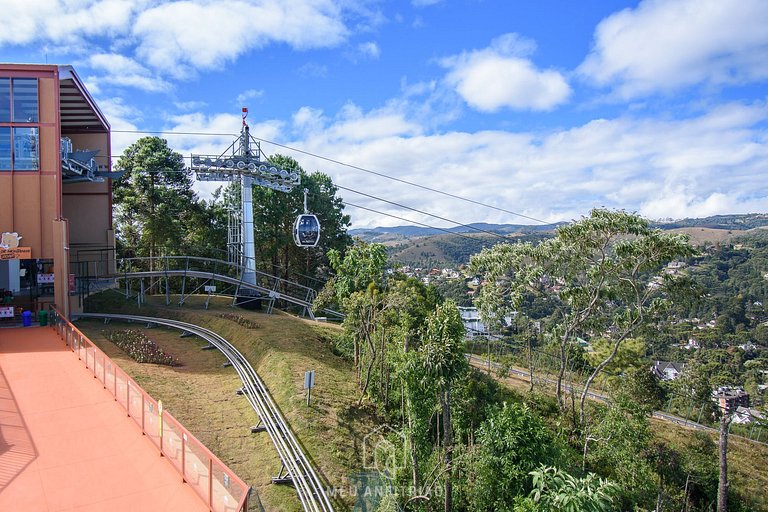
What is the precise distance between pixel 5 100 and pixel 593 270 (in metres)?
26.5

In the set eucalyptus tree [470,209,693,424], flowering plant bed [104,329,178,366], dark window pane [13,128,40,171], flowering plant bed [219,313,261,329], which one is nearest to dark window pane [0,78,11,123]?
dark window pane [13,128,40,171]

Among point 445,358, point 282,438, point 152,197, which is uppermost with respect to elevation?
point 152,197

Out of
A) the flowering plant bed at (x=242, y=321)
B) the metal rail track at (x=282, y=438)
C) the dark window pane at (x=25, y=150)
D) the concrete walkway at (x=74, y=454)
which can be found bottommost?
the metal rail track at (x=282, y=438)

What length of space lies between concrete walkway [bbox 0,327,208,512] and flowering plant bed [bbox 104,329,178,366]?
116 inches

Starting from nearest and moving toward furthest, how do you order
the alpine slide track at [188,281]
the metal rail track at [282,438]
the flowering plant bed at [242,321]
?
1. the metal rail track at [282,438]
2. the flowering plant bed at [242,321]
3. the alpine slide track at [188,281]

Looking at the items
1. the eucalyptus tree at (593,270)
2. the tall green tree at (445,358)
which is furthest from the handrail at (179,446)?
the eucalyptus tree at (593,270)

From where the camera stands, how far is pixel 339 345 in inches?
845

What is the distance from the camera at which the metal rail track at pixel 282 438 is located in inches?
420

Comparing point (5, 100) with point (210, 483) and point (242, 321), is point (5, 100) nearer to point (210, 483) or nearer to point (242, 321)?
point (242, 321)

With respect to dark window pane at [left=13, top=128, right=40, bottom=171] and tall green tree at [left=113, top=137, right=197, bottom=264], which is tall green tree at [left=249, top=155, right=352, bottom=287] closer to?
tall green tree at [left=113, top=137, right=197, bottom=264]

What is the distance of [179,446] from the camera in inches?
354

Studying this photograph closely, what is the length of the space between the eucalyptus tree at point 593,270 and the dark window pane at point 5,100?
2211 centimetres

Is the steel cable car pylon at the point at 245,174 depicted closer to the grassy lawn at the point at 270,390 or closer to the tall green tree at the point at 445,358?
the grassy lawn at the point at 270,390

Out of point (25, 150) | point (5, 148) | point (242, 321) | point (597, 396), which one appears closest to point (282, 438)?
point (242, 321)
